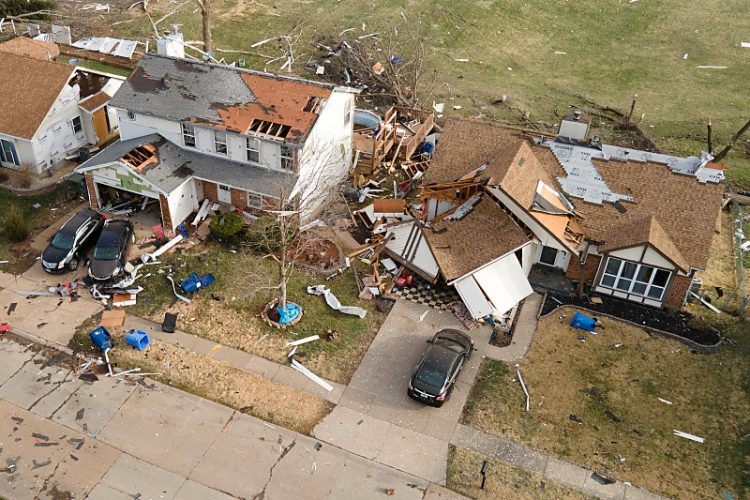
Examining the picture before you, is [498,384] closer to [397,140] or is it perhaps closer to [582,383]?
[582,383]

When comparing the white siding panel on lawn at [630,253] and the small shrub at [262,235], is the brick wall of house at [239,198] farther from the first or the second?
the white siding panel on lawn at [630,253]

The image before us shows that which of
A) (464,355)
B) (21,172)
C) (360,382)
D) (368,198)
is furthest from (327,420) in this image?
(21,172)

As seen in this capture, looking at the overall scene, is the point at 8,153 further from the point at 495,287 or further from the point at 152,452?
the point at 495,287

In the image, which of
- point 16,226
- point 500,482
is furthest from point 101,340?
point 500,482

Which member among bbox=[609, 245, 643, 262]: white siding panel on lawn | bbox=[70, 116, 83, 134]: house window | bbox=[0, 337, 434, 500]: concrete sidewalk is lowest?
bbox=[0, 337, 434, 500]: concrete sidewalk

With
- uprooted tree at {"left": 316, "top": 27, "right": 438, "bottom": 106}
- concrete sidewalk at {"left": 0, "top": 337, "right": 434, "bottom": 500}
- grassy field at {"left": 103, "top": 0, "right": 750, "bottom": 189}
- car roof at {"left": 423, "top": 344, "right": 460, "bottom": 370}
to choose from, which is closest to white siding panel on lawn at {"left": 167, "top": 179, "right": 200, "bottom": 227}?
concrete sidewalk at {"left": 0, "top": 337, "right": 434, "bottom": 500}

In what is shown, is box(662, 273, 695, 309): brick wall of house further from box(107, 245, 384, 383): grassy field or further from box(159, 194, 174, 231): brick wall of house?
box(159, 194, 174, 231): brick wall of house
